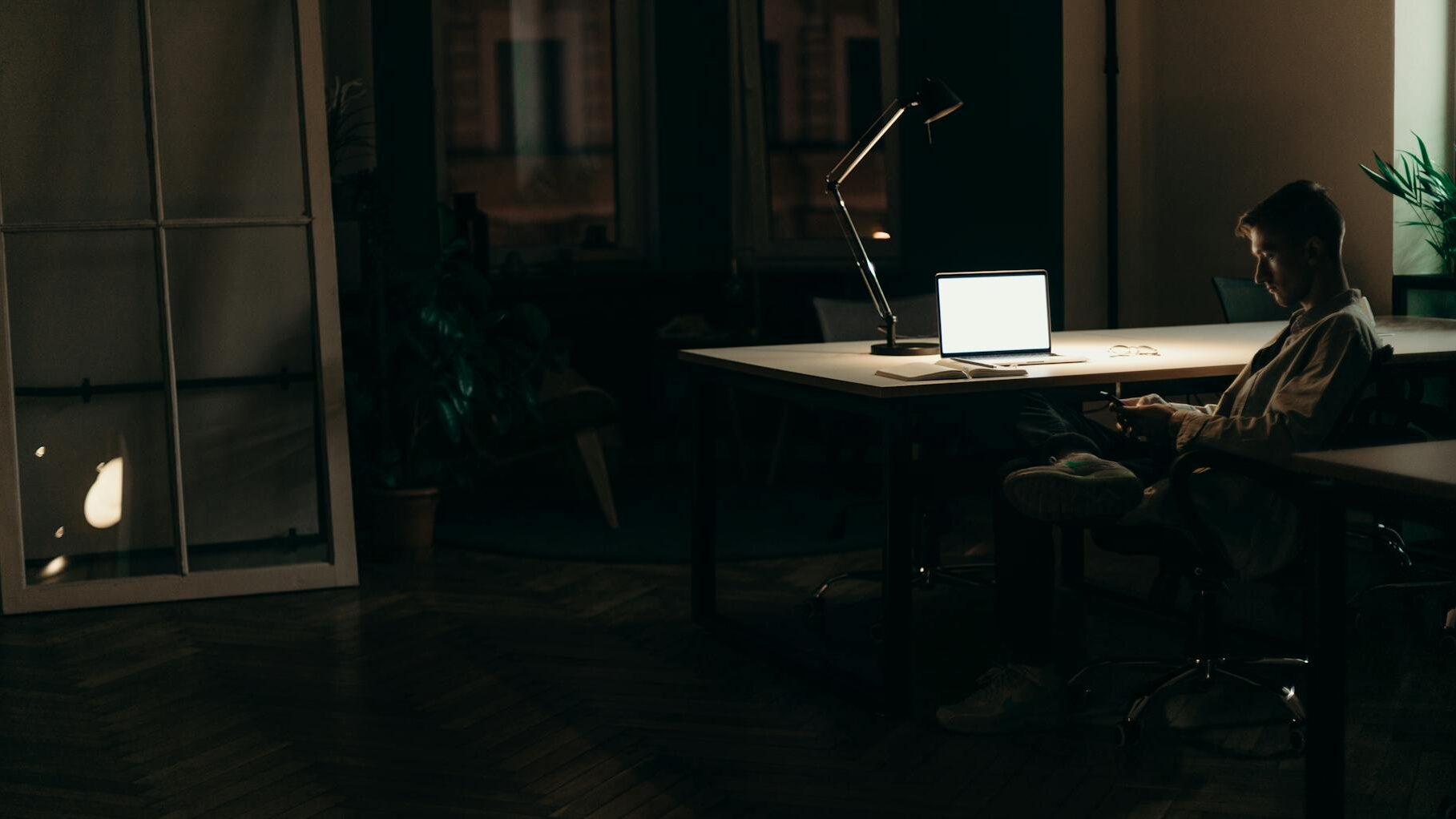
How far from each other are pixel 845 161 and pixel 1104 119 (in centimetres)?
268

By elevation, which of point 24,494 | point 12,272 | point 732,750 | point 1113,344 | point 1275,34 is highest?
point 1275,34

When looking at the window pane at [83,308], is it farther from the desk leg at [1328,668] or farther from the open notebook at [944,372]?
the desk leg at [1328,668]

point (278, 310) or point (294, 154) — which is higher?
point (294, 154)

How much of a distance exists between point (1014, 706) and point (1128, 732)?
0.26 metres

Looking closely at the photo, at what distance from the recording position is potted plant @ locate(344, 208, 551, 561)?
17.4 ft

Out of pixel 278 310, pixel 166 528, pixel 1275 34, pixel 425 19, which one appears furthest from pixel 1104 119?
pixel 166 528

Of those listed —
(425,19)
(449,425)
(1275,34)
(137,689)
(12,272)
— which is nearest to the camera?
(137,689)

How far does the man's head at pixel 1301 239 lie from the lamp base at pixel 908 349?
1.13 meters

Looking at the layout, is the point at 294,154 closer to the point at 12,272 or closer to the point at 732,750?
the point at 12,272

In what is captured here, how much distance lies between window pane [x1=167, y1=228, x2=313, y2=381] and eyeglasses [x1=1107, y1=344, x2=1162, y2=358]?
8.40ft

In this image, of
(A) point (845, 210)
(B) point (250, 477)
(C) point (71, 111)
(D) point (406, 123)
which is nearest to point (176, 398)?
(B) point (250, 477)

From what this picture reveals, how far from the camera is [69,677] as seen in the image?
399 cm

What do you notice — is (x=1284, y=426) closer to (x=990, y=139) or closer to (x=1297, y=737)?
(x=1297, y=737)

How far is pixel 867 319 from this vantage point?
5074 mm
